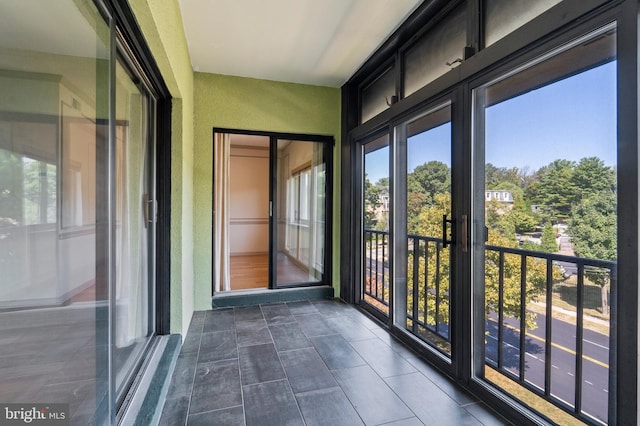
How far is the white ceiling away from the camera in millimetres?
2193

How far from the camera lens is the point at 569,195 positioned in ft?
4.69

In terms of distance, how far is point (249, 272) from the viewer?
4.67m

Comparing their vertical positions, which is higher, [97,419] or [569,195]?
[569,195]

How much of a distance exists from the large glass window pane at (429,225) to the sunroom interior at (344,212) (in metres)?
0.02

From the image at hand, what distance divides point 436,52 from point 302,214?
7.82 ft

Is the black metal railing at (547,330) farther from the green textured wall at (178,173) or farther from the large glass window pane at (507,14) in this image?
the green textured wall at (178,173)

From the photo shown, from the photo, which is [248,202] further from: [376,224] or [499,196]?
[499,196]

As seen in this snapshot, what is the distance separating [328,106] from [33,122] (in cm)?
323

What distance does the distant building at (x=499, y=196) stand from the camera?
1.74 meters

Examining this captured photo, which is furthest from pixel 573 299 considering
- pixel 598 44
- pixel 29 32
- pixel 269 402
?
pixel 29 32

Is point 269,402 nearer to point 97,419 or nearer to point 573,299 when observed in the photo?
point 97,419

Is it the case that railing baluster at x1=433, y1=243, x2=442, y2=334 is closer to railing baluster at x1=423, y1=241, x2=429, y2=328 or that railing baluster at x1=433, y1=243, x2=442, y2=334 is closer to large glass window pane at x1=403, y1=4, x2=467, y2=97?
railing baluster at x1=423, y1=241, x2=429, y2=328

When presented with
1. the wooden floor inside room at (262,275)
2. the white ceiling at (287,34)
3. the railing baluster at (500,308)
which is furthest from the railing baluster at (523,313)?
the wooden floor inside room at (262,275)

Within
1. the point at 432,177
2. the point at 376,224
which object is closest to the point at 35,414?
the point at 432,177
